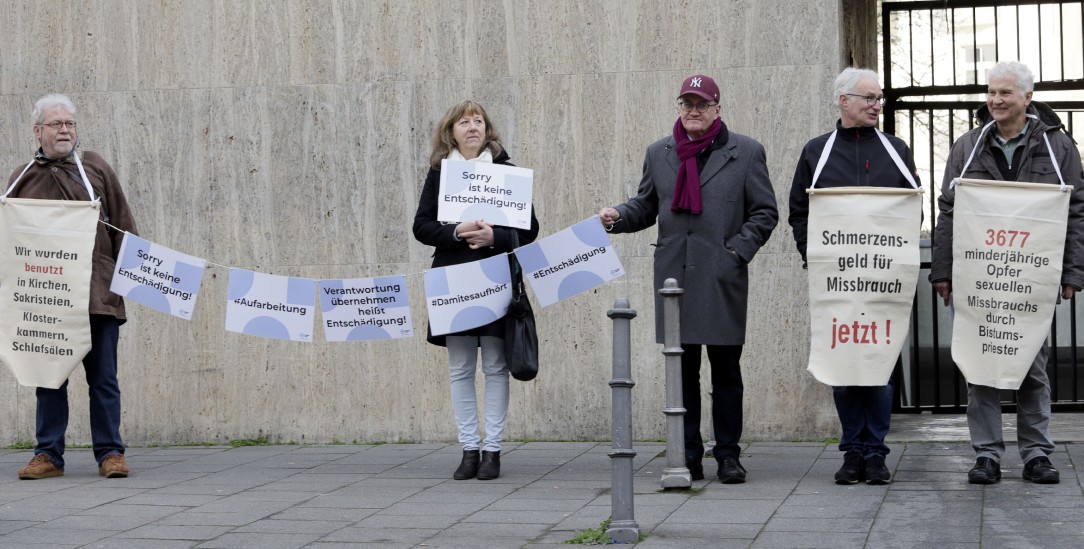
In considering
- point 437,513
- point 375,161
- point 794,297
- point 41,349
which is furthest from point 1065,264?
point 41,349

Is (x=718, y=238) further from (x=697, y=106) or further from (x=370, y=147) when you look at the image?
(x=370, y=147)

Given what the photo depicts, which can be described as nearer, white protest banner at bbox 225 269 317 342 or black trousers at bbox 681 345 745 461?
black trousers at bbox 681 345 745 461

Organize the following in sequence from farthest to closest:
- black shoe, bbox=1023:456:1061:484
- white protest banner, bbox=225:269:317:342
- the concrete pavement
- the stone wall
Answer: the stone wall → white protest banner, bbox=225:269:317:342 → black shoe, bbox=1023:456:1061:484 → the concrete pavement

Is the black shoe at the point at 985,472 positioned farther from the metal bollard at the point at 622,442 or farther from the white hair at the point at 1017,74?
the metal bollard at the point at 622,442

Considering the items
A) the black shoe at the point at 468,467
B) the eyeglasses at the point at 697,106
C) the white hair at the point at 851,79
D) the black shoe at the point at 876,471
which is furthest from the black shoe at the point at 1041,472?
the black shoe at the point at 468,467

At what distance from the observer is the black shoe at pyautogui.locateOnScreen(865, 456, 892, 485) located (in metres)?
6.39

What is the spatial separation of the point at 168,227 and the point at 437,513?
12.0 ft

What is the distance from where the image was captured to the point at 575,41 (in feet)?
27.2

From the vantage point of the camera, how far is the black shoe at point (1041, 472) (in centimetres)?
626

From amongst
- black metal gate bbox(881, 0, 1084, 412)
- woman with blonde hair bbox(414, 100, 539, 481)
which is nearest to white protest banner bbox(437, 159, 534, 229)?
woman with blonde hair bbox(414, 100, 539, 481)

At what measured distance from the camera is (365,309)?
23.3 feet

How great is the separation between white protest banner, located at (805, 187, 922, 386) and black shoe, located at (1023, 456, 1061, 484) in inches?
30.8

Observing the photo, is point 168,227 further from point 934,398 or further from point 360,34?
A: point 934,398

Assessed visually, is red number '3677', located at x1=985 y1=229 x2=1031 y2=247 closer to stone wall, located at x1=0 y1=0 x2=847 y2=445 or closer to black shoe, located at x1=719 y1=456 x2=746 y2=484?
black shoe, located at x1=719 y1=456 x2=746 y2=484
